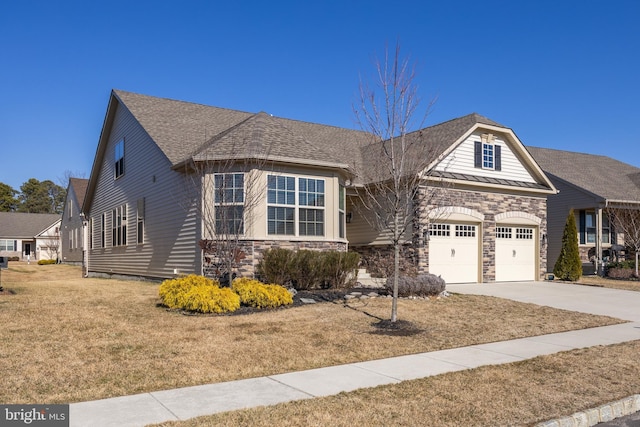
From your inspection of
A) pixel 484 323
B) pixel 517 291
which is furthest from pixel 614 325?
pixel 517 291

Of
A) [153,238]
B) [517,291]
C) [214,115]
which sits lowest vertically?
A: [517,291]

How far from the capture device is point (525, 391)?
21.2 feet

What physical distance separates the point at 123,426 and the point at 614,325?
35.9 ft

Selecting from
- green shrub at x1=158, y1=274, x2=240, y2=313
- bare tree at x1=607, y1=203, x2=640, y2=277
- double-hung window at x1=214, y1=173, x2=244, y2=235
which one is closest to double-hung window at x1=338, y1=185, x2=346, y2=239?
double-hung window at x1=214, y1=173, x2=244, y2=235

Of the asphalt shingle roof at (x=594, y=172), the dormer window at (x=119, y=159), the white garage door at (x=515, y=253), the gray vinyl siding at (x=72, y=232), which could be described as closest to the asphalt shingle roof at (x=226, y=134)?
the dormer window at (x=119, y=159)

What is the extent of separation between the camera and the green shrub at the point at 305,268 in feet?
48.7

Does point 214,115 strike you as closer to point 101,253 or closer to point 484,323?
point 101,253

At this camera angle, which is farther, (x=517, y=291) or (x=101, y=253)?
(x=101, y=253)

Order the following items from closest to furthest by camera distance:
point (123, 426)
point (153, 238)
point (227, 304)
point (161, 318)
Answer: point (123, 426), point (161, 318), point (227, 304), point (153, 238)

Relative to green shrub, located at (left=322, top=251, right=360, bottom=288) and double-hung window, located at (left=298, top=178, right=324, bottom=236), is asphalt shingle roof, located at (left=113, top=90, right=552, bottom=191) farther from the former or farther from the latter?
green shrub, located at (left=322, top=251, right=360, bottom=288)

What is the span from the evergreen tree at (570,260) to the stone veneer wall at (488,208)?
30.8 inches

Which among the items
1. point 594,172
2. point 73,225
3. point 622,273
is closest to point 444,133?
point 622,273

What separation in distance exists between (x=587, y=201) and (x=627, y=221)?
365cm

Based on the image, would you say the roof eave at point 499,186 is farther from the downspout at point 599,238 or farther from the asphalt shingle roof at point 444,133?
the downspout at point 599,238
